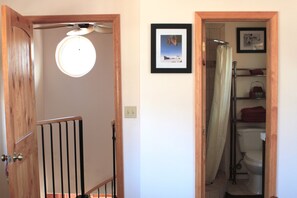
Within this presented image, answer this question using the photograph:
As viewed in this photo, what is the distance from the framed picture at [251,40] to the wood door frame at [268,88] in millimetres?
1326

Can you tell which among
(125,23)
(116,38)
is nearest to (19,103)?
(116,38)

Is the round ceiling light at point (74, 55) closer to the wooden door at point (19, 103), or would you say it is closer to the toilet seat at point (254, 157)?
the wooden door at point (19, 103)

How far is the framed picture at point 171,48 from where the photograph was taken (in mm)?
2545

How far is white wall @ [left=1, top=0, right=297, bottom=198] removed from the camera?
254 centimetres

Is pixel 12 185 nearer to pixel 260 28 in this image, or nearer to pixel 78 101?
pixel 78 101

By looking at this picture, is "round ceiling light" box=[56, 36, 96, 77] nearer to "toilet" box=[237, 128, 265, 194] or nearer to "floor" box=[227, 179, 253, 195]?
"toilet" box=[237, 128, 265, 194]

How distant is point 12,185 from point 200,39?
180 cm

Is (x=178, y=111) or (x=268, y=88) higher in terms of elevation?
(x=268, y=88)

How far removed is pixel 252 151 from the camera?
380 cm

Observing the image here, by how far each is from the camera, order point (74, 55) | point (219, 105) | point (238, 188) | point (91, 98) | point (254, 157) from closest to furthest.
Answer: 1. point (219, 105)
2. point (254, 157)
3. point (238, 188)
4. point (74, 55)
5. point (91, 98)

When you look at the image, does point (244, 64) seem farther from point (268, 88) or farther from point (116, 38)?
point (116, 38)

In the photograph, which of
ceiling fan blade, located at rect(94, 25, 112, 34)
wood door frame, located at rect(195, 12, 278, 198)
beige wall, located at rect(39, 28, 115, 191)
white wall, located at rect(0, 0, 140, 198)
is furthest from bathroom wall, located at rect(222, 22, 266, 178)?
beige wall, located at rect(39, 28, 115, 191)

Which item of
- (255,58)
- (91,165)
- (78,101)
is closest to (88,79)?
(78,101)

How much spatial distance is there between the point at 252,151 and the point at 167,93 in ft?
5.94
